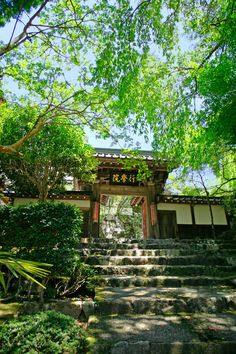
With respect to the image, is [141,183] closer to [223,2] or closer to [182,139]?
[182,139]

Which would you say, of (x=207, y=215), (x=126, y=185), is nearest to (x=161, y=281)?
(x=126, y=185)

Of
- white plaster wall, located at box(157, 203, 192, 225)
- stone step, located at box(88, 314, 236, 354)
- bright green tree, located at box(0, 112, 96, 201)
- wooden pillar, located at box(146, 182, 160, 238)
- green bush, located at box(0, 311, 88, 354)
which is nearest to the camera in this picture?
green bush, located at box(0, 311, 88, 354)

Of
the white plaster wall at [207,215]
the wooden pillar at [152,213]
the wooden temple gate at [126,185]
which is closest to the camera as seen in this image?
the wooden pillar at [152,213]

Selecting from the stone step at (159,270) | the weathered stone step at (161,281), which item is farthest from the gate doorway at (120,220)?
the weathered stone step at (161,281)

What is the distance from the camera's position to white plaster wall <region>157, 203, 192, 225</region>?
564 inches

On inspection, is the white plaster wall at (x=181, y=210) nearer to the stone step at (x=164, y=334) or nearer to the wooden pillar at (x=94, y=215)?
the wooden pillar at (x=94, y=215)

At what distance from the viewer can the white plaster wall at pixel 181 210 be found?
14.3 metres

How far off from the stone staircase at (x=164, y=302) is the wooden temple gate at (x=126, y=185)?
5.10 m

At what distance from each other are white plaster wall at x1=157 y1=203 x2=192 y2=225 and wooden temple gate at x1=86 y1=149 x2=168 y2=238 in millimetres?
1094

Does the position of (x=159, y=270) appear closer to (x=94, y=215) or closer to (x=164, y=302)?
(x=164, y=302)

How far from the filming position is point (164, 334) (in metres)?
3.22

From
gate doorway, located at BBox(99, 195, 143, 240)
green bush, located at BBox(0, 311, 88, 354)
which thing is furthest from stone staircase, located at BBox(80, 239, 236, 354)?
gate doorway, located at BBox(99, 195, 143, 240)

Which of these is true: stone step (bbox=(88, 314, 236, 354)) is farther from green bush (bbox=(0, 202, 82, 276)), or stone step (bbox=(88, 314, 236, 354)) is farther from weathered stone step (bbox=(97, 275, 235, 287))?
weathered stone step (bbox=(97, 275, 235, 287))

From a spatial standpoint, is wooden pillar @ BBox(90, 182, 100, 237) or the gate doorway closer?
wooden pillar @ BBox(90, 182, 100, 237)
